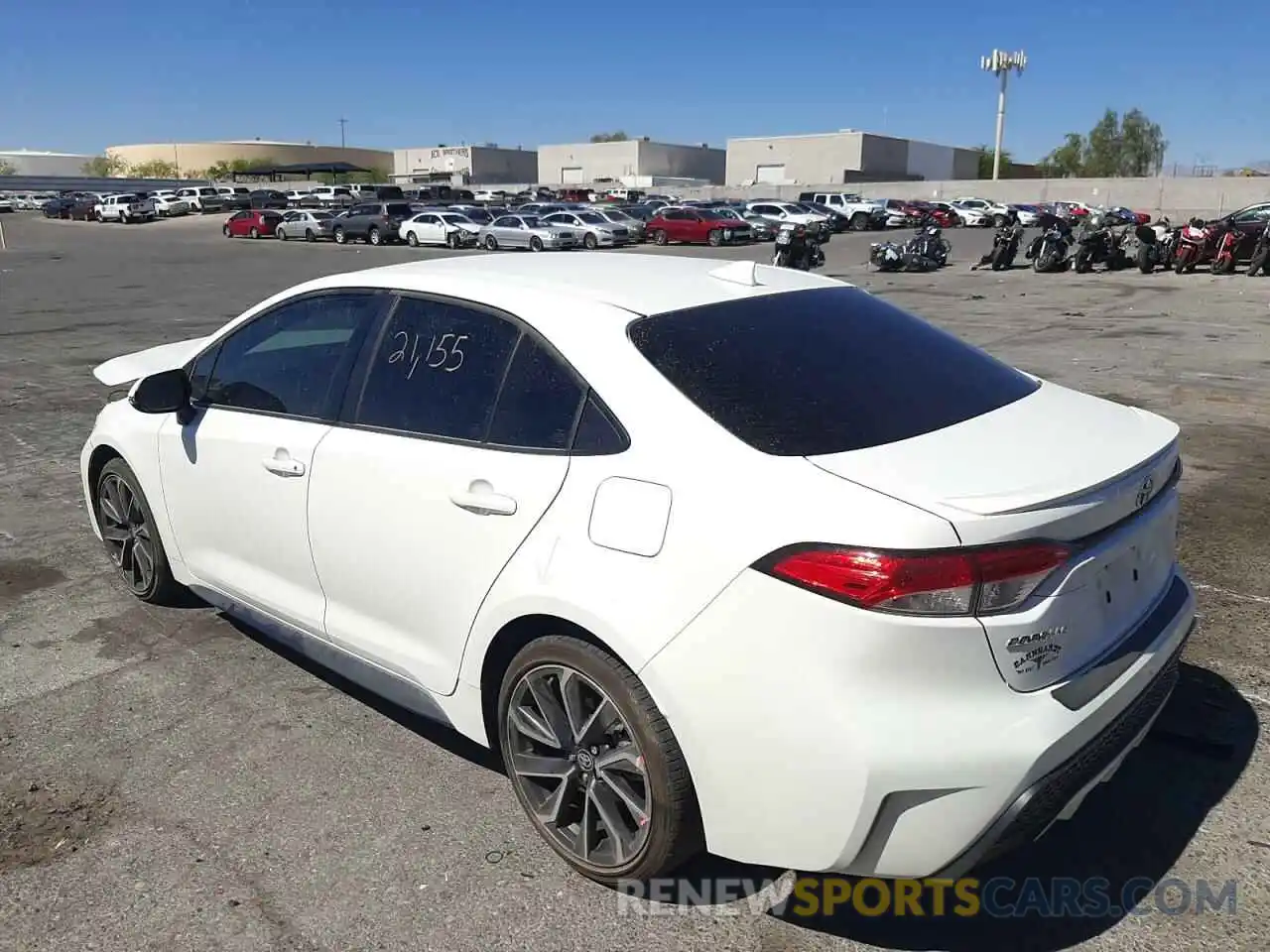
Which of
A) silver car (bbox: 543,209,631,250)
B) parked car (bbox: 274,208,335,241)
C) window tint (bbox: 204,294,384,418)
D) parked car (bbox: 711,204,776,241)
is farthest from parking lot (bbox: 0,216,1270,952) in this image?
parked car (bbox: 274,208,335,241)

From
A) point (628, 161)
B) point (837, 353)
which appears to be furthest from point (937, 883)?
point (628, 161)

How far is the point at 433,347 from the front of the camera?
10.5 feet

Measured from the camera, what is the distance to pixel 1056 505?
2273 millimetres

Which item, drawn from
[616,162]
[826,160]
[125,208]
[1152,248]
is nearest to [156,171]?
[616,162]

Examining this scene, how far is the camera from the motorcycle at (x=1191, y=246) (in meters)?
23.3

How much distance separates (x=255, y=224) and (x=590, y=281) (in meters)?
48.0

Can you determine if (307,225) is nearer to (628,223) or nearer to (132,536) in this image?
(628,223)

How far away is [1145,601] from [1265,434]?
6.28m

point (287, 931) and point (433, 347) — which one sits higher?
point (433, 347)

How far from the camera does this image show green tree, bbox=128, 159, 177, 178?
146875 mm

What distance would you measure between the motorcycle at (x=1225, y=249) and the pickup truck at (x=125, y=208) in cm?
5854

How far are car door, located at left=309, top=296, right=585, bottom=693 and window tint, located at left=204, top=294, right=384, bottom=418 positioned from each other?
6.7 inches

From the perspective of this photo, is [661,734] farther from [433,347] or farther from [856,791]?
A: [433,347]

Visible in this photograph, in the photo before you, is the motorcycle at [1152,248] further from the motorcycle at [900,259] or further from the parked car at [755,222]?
the parked car at [755,222]
